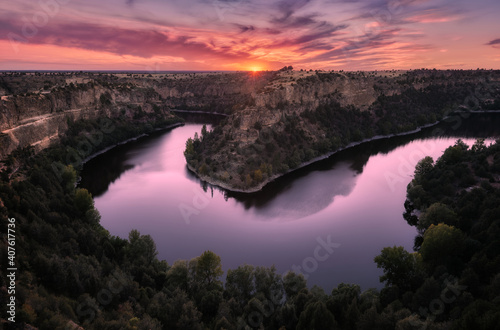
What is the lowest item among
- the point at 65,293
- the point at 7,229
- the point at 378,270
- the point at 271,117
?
the point at 378,270

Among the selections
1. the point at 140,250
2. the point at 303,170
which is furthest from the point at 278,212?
the point at 140,250

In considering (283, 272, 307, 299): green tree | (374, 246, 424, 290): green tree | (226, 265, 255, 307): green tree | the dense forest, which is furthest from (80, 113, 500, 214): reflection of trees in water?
(283, 272, 307, 299): green tree

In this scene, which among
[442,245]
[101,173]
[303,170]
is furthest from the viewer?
[303,170]

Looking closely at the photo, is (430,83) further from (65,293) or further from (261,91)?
(65,293)

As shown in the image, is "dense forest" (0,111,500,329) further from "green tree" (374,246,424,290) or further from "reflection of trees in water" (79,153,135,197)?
"reflection of trees in water" (79,153,135,197)

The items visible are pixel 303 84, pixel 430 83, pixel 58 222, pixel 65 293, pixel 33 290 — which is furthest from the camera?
pixel 430 83

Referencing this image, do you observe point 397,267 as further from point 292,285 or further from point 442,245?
point 292,285

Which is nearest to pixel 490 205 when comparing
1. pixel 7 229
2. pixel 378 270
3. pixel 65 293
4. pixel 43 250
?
pixel 378 270
